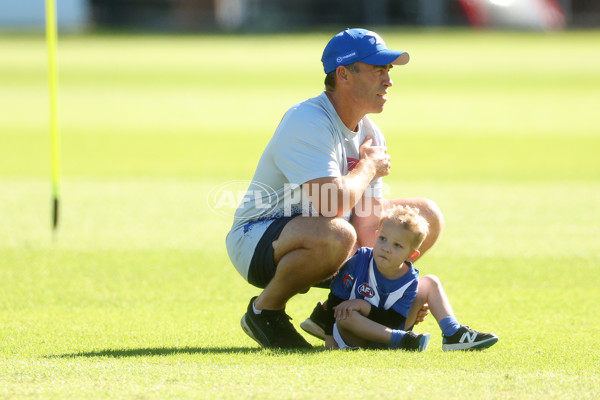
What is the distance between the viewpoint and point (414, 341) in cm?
505

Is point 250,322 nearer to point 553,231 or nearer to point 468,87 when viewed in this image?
point 553,231

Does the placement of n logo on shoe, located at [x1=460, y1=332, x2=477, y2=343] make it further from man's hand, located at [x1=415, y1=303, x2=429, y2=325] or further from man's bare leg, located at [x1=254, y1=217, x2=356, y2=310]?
man's bare leg, located at [x1=254, y1=217, x2=356, y2=310]

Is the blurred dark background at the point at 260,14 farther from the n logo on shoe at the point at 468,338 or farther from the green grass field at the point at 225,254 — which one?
the n logo on shoe at the point at 468,338

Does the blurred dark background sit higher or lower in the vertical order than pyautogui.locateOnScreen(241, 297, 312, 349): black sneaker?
lower

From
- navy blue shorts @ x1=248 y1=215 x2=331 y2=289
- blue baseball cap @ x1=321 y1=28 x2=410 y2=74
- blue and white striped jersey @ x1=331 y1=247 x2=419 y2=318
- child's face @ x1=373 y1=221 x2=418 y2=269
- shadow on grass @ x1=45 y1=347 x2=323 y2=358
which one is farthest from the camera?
blue baseball cap @ x1=321 y1=28 x2=410 y2=74

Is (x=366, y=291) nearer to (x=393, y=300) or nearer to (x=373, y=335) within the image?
(x=393, y=300)

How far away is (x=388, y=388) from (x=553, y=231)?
5.13m

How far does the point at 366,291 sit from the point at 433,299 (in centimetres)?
38

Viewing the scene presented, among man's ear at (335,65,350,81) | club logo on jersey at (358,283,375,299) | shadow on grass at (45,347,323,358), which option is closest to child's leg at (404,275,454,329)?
club logo on jersey at (358,283,375,299)

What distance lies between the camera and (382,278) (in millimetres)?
5289

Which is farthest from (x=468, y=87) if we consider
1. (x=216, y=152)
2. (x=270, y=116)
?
(x=216, y=152)

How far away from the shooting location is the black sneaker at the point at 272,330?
529 cm

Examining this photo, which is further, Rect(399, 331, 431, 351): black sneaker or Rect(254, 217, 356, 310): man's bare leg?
Rect(254, 217, 356, 310): man's bare leg

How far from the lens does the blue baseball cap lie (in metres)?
5.48
